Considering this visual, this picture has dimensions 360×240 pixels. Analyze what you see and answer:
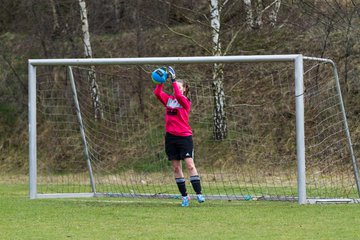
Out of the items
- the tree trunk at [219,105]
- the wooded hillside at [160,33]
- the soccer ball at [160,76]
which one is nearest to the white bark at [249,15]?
the wooded hillside at [160,33]

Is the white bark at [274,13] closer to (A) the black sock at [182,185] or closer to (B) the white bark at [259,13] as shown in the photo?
(B) the white bark at [259,13]

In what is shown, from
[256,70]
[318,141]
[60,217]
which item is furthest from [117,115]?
[60,217]

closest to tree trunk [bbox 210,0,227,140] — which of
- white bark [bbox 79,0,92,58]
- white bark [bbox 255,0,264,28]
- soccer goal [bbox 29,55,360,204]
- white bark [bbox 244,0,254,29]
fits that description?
soccer goal [bbox 29,55,360,204]

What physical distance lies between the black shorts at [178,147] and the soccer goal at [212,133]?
1229 millimetres

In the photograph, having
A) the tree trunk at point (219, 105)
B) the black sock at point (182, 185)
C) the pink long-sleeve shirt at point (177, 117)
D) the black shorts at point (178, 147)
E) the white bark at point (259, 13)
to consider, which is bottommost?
the black sock at point (182, 185)

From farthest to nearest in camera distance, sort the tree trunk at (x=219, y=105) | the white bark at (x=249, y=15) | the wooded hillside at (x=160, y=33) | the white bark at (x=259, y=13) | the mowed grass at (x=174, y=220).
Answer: the white bark at (x=259, y=13)
the white bark at (x=249, y=15)
the wooded hillside at (x=160, y=33)
the tree trunk at (x=219, y=105)
the mowed grass at (x=174, y=220)

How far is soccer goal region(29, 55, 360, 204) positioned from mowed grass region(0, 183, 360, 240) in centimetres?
119

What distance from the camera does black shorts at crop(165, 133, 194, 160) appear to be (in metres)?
11.6

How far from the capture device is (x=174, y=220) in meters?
10.0

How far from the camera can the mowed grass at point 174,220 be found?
8.71 meters

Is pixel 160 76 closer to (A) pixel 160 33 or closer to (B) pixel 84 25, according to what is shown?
(B) pixel 84 25

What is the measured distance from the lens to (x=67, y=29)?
→ 82.1ft

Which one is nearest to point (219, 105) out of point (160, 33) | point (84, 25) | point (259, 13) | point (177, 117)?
point (177, 117)

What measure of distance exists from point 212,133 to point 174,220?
4806mm
